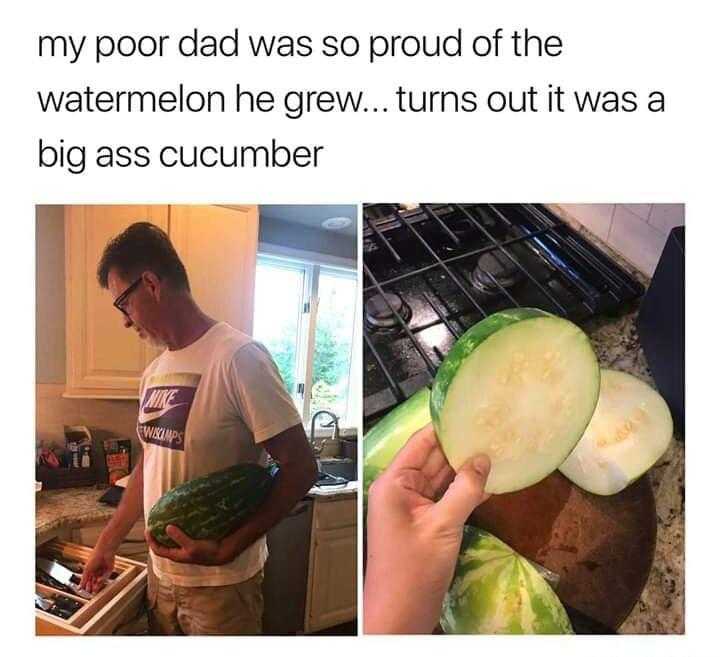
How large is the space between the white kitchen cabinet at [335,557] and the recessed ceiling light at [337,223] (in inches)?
21.1

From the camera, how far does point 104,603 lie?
1.44 metres

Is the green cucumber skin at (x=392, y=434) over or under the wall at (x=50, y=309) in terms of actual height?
under

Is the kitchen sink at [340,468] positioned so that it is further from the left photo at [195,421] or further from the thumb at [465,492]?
the thumb at [465,492]

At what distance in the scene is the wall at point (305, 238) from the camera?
1.46 metres

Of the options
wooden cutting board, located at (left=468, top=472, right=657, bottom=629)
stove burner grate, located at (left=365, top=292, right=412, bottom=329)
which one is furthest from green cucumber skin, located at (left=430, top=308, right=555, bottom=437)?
wooden cutting board, located at (left=468, top=472, right=657, bottom=629)

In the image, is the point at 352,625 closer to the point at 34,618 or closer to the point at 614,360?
the point at 34,618

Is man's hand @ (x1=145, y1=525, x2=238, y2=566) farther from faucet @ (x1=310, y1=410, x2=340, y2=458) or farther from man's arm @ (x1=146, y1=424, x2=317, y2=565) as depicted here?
faucet @ (x1=310, y1=410, x2=340, y2=458)

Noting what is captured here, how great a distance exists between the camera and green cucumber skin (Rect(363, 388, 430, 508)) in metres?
1.42

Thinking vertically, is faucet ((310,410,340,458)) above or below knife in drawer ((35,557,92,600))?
above

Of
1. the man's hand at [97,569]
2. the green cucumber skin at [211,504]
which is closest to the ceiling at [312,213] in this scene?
the green cucumber skin at [211,504]

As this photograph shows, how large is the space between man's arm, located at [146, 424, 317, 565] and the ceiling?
0.40 metres

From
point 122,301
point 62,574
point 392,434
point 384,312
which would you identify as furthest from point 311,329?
point 62,574

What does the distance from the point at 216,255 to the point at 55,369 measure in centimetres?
39

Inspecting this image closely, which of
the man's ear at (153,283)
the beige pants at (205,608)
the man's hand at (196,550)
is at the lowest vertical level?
the beige pants at (205,608)
